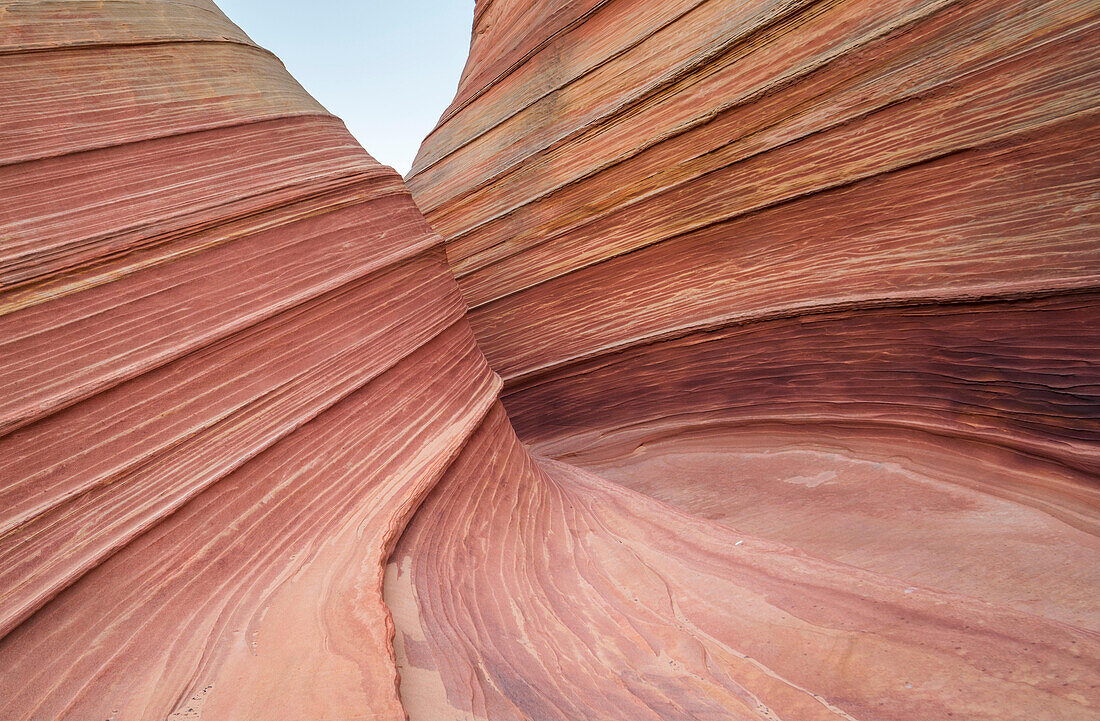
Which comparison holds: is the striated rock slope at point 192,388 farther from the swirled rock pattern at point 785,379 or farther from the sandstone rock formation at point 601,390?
the swirled rock pattern at point 785,379

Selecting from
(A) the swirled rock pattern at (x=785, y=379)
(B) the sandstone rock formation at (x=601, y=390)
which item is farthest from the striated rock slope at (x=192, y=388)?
(A) the swirled rock pattern at (x=785, y=379)

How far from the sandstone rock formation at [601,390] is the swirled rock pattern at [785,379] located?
0.03 feet

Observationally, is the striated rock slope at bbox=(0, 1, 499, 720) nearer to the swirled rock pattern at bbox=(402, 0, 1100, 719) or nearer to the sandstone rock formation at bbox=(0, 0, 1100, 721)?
Answer: the sandstone rock formation at bbox=(0, 0, 1100, 721)

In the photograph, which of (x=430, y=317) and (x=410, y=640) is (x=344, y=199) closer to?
(x=430, y=317)

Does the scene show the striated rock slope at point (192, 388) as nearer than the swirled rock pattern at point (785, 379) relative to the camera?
Yes

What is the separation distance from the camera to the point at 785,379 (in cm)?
226

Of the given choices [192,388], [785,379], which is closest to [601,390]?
[785,379]

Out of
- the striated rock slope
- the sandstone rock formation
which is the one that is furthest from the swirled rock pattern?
the striated rock slope

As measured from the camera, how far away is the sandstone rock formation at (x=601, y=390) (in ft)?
3.35

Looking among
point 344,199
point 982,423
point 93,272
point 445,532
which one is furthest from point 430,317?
point 982,423

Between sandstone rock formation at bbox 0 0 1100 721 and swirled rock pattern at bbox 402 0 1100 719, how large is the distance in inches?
0.4

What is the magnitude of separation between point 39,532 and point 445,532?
2.32 feet

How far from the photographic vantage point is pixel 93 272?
4.03 ft

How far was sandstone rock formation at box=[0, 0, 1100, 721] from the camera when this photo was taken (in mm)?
1021
